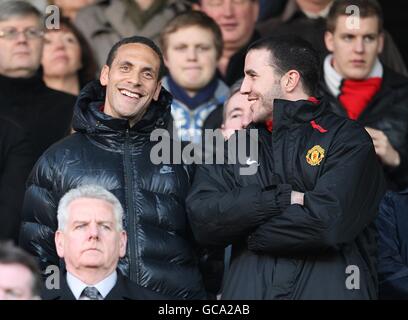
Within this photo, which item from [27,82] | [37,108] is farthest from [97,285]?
[27,82]

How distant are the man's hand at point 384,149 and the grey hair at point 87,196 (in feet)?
6.85

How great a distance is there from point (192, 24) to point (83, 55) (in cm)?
80

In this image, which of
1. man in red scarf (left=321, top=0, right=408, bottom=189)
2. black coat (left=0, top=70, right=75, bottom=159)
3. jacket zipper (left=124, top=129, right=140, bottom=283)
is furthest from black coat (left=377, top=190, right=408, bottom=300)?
black coat (left=0, top=70, right=75, bottom=159)

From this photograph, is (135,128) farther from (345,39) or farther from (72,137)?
(345,39)

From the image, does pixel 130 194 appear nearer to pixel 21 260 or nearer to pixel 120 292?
pixel 120 292

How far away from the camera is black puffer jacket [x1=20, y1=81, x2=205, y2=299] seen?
6.92 meters

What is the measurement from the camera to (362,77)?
870 cm

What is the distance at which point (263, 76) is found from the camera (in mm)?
7043

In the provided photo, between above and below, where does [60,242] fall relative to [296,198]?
below

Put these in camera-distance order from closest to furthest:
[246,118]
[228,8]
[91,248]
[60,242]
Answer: [91,248] < [60,242] < [246,118] < [228,8]

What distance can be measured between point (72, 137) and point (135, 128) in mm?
331

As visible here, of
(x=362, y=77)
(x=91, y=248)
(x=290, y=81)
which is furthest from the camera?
(x=362, y=77)

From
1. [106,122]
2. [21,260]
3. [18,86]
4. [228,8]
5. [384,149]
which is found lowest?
[21,260]
